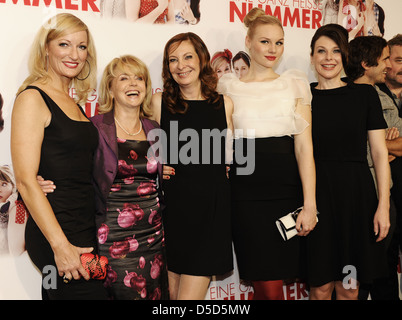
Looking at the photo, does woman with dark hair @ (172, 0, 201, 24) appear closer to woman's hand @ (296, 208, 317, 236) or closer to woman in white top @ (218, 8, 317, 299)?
woman in white top @ (218, 8, 317, 299)

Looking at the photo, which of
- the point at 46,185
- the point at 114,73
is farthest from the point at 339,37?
the point at 46,185

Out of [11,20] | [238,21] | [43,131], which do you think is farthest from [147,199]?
[238,21]

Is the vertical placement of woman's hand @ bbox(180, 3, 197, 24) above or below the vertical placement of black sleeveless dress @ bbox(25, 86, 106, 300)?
above

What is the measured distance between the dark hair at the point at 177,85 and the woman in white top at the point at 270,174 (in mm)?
196

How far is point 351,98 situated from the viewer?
115 inches

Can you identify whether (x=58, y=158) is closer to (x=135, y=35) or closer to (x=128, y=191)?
(x=128, y=191)

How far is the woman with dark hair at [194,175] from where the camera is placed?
8.84 ft

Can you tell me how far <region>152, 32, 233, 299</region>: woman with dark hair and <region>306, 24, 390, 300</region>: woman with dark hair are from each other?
0.62 m

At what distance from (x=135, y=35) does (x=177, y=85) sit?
60cm

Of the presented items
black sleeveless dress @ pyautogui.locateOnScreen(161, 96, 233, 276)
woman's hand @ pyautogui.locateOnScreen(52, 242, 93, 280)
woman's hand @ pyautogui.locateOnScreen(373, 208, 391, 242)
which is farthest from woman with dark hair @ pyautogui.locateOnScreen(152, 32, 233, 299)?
woman's hand @ pyautogui.locateOnScreen(373, 208, 391, 242)

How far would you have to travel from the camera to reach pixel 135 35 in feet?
10.4

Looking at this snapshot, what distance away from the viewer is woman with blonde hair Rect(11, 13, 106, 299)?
6.73ft

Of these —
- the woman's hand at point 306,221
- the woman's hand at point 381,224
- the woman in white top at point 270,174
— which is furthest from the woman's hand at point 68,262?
the woman's hand at point 381,224

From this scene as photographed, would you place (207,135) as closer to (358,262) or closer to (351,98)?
(351,98)
